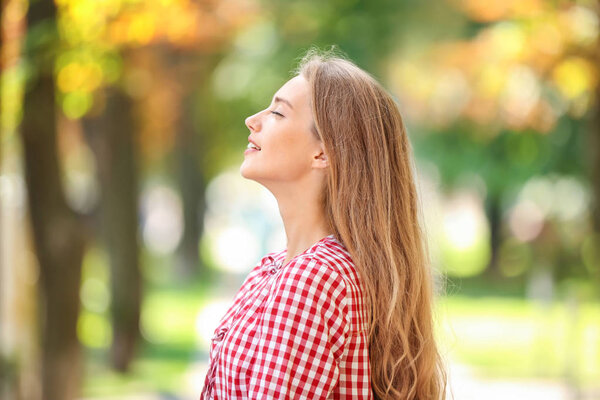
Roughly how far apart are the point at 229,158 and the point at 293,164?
2531cm

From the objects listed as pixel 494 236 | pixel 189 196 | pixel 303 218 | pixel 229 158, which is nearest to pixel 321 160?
pixel 303 218

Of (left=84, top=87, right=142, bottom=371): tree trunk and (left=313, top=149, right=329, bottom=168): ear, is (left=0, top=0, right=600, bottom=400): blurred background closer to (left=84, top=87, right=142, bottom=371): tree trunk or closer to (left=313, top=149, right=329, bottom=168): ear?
(left=84, top=87, right=142, bottom=371): tree trunk

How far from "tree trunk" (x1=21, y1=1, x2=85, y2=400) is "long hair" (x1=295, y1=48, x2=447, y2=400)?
17.3 ft

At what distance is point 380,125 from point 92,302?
1746cm

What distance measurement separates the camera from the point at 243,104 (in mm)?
15578

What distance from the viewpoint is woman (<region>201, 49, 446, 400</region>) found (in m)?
2.33

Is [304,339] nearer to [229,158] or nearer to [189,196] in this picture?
[189,196]

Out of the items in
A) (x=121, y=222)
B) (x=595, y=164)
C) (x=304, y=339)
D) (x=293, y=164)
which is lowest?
(x=121, y=222)

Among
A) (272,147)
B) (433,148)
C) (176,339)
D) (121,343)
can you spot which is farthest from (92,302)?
Result: (272,147)

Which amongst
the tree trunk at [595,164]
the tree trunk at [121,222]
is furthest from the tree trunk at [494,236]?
the tree trunk at [121,222]

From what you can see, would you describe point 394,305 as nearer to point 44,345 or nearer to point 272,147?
point 272,147

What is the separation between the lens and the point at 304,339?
2307 mm

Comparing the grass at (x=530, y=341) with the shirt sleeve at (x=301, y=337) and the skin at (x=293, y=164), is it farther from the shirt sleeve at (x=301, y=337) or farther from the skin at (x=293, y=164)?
the shirt sleeve at (x=301, y=337)

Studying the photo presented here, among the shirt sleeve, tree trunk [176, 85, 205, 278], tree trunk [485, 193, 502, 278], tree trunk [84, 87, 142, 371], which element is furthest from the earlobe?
tree trunk [485, 193, 502, 278]
